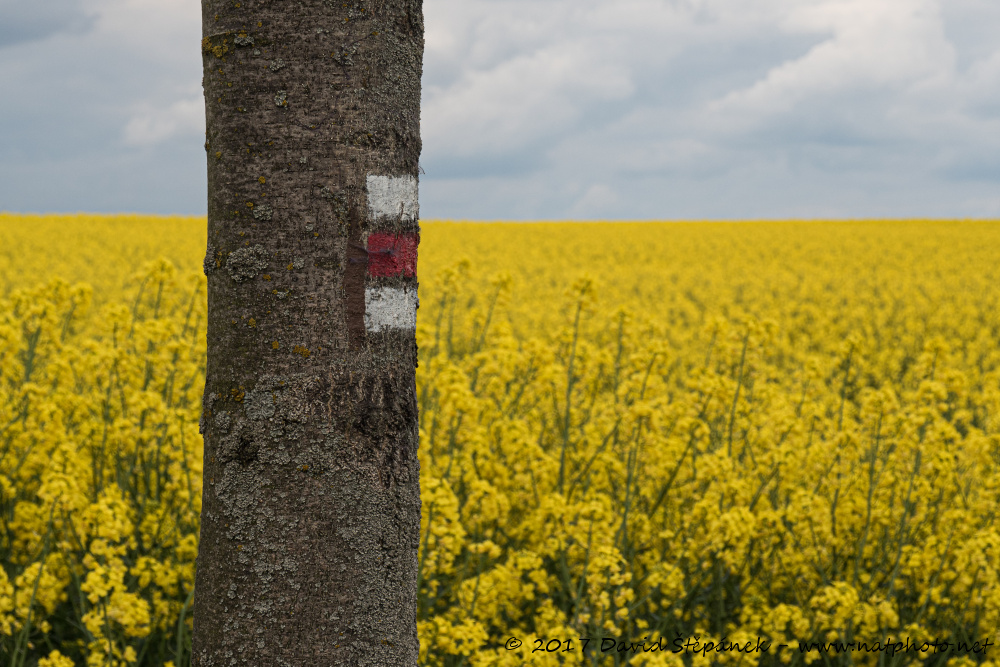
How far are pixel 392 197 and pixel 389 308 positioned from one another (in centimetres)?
23

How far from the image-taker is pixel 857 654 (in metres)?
4.12

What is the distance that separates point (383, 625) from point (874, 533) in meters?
4.01

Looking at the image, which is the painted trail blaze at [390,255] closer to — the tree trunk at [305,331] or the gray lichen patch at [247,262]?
the tree trunk at [305,331]

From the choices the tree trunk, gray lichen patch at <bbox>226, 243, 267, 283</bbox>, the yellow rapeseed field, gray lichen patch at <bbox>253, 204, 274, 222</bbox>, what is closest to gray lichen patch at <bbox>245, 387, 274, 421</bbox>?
the tree trunk

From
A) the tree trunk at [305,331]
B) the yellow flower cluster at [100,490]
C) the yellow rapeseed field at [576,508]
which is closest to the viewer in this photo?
the tree trunk at [305,331]

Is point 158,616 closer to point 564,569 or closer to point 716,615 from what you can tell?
point 564,569

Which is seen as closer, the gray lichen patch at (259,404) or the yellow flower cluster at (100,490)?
the gray lichen patch at (259,404)

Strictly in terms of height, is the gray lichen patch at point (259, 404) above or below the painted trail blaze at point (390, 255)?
below

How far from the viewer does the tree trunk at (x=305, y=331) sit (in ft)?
5.25

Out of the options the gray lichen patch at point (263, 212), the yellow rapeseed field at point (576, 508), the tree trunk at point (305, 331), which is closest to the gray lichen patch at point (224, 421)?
the tree trunk at point (305, 331)

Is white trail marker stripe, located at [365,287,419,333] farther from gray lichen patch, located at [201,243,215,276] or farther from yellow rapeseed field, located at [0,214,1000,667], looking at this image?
yellow rapeseed field, located at [0,214,1000,667]

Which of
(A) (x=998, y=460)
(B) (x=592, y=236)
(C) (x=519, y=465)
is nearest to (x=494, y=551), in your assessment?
(C) (x=519, y=465)

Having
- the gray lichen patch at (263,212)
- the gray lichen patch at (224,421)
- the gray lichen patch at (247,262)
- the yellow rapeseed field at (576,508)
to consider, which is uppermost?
the gray lichen patch at (263,212)

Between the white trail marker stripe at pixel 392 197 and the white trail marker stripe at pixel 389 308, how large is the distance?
148 mm
